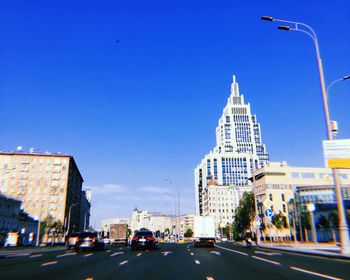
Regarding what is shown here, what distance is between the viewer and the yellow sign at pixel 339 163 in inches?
766

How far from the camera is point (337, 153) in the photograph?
19.7 meters

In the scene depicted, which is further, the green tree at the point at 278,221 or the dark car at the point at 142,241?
the green tree at the point at 278,221

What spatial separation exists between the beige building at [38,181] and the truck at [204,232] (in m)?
73.0

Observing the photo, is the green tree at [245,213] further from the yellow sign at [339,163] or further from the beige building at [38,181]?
the yellow sign at [339,163]

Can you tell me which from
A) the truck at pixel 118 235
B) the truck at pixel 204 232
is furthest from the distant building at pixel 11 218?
the truck at pixel 204 232

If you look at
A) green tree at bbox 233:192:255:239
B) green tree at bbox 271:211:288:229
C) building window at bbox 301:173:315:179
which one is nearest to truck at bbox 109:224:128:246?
green tree at bbox 271:211:288:229

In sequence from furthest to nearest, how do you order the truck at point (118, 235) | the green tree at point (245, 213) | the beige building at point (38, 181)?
1. the beige building at point (38, 181)
2. the green tree at point (245, 213)
3. the truck at point (118, 235)

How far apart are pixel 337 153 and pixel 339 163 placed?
617 millimetres

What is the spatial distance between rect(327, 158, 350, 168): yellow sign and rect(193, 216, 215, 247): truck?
20.1 metres

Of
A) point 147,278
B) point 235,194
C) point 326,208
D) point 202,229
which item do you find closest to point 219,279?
point 147,278

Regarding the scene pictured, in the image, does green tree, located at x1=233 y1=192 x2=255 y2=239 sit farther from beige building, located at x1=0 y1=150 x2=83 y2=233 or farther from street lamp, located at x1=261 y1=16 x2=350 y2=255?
street lamp, located at x1=261 y1=16 x2=350 y2=255

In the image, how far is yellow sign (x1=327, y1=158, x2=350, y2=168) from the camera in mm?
19469

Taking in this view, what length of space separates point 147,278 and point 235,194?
173 m

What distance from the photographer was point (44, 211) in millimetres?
101875
